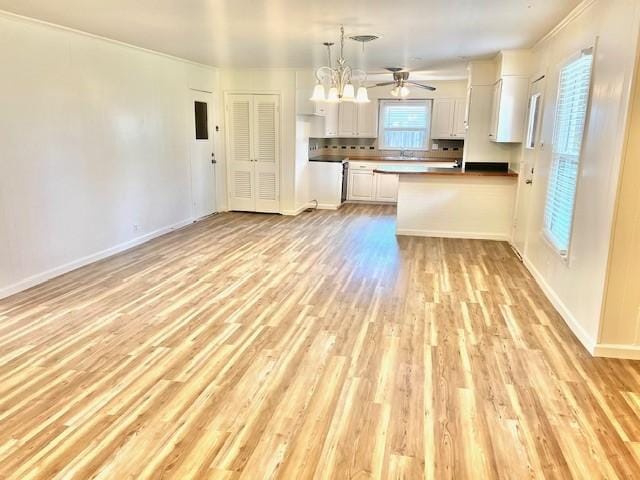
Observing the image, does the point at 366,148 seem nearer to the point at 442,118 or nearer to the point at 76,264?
the point at 442,118

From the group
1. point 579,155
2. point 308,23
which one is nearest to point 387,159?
point 308,23

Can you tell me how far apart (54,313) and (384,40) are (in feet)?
13.6

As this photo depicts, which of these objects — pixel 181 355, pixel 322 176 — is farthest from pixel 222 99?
pixel 181 355

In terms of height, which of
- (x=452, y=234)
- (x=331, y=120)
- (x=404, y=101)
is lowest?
(x=452, y=234)

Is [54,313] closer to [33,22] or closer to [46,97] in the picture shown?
[46,97]

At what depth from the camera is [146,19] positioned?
426cm

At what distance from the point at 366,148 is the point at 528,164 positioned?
4879 mm

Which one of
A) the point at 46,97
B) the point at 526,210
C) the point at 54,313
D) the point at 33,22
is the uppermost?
the point at 33,22

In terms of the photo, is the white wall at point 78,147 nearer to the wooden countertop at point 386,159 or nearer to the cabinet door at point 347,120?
the wooden countertop at point 386,159

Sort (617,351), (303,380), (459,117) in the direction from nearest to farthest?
(303,380) → (617,351) → (459,117)

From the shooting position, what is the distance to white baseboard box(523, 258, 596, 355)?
3.21m

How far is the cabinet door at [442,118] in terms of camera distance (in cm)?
930

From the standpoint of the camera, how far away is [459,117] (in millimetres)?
9297

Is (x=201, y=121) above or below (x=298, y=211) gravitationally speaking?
above
